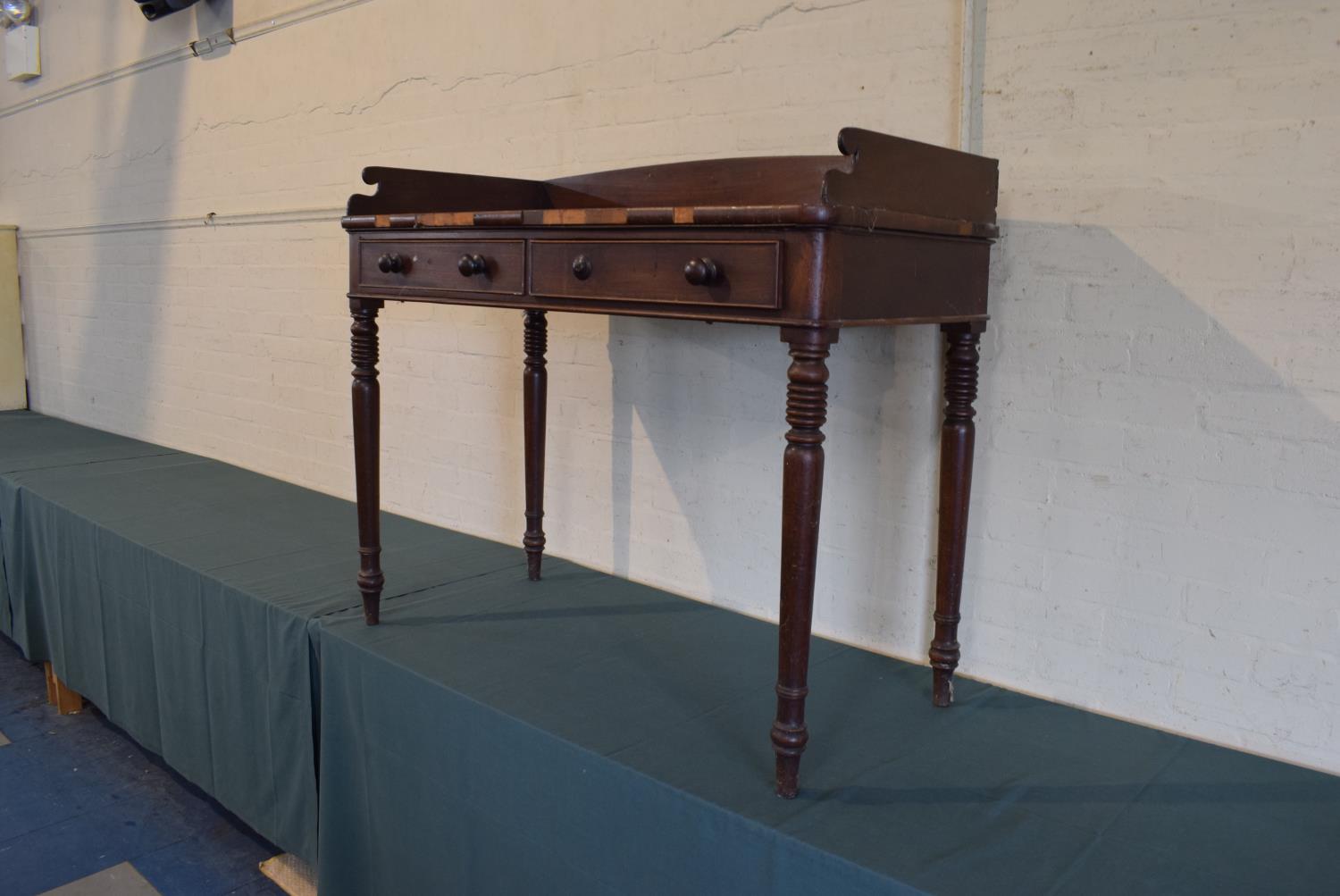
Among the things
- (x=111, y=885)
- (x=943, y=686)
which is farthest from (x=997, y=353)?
(x=111, y=885)

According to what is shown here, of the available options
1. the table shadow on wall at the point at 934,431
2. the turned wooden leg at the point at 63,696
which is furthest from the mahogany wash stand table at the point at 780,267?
the turned wooden leg at the point at 63,696

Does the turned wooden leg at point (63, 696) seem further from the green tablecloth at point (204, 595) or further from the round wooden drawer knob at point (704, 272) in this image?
the round wooden drawer knob at point (704, 272)

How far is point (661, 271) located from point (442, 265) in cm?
61

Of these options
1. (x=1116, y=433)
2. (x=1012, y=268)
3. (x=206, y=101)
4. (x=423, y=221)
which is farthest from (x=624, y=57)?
(x=206, y=101)

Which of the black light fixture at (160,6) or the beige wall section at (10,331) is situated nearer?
the black light fixture at (160,6)

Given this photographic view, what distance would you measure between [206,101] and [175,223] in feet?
1.76

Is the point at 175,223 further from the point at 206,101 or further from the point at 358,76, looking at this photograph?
the point at 358,76

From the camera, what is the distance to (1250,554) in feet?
5.58

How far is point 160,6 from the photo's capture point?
13.1ft

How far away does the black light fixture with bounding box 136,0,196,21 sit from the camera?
3924 mm

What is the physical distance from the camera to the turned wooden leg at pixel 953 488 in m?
1.87

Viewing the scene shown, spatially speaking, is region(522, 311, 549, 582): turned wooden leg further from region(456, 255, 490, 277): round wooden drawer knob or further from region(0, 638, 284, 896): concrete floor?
region(0, 638, 284, 896): concrete floor

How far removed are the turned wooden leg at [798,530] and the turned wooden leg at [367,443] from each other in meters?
1.05

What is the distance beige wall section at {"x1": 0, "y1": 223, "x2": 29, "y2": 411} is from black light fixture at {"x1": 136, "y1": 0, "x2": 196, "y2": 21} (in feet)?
7.02
